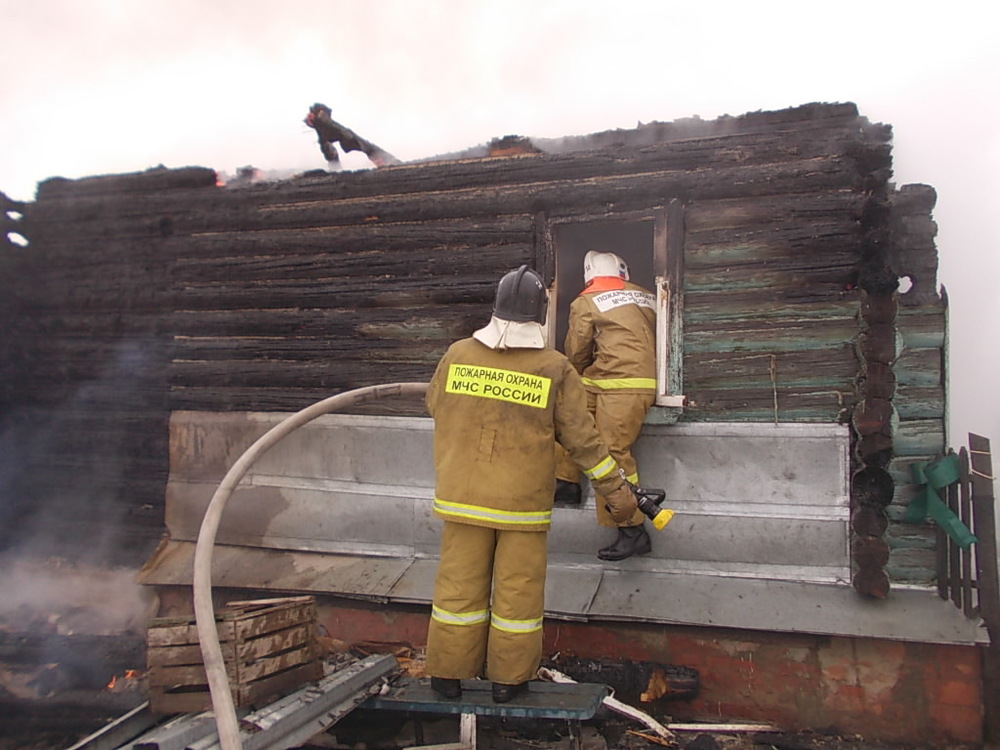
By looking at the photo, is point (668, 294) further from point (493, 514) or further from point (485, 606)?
point (485, 606)

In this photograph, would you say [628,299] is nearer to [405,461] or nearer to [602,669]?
[405,461]

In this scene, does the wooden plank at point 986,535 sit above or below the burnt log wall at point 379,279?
below

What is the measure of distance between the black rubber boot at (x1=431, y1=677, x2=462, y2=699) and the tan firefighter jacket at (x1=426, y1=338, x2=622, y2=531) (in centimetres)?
88

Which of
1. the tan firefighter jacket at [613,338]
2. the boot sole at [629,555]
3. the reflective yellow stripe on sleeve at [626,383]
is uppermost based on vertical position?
the tan firefighter jacket at [613,338]

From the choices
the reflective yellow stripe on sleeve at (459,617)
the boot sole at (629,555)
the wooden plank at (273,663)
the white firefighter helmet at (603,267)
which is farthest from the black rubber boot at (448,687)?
the white firefighter helmet at (603,267)

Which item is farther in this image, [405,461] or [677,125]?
[405,461]

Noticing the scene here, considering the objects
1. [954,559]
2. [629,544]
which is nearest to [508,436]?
[629,544]

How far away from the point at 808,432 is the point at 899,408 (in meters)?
0.57

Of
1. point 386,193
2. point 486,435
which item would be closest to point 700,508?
point 486,435

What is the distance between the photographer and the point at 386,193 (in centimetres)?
594

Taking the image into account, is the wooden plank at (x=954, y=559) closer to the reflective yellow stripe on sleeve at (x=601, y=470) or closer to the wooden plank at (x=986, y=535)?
the wooden plank at (x=986, y=535)

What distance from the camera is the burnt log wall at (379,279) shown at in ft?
15.6

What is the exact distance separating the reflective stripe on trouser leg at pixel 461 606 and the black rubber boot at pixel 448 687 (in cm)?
7

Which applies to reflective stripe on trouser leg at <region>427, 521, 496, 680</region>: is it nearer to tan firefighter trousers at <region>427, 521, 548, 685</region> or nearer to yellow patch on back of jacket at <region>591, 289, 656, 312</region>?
tan firefighter trousers at <region>427, 521, 548, 685</region>
